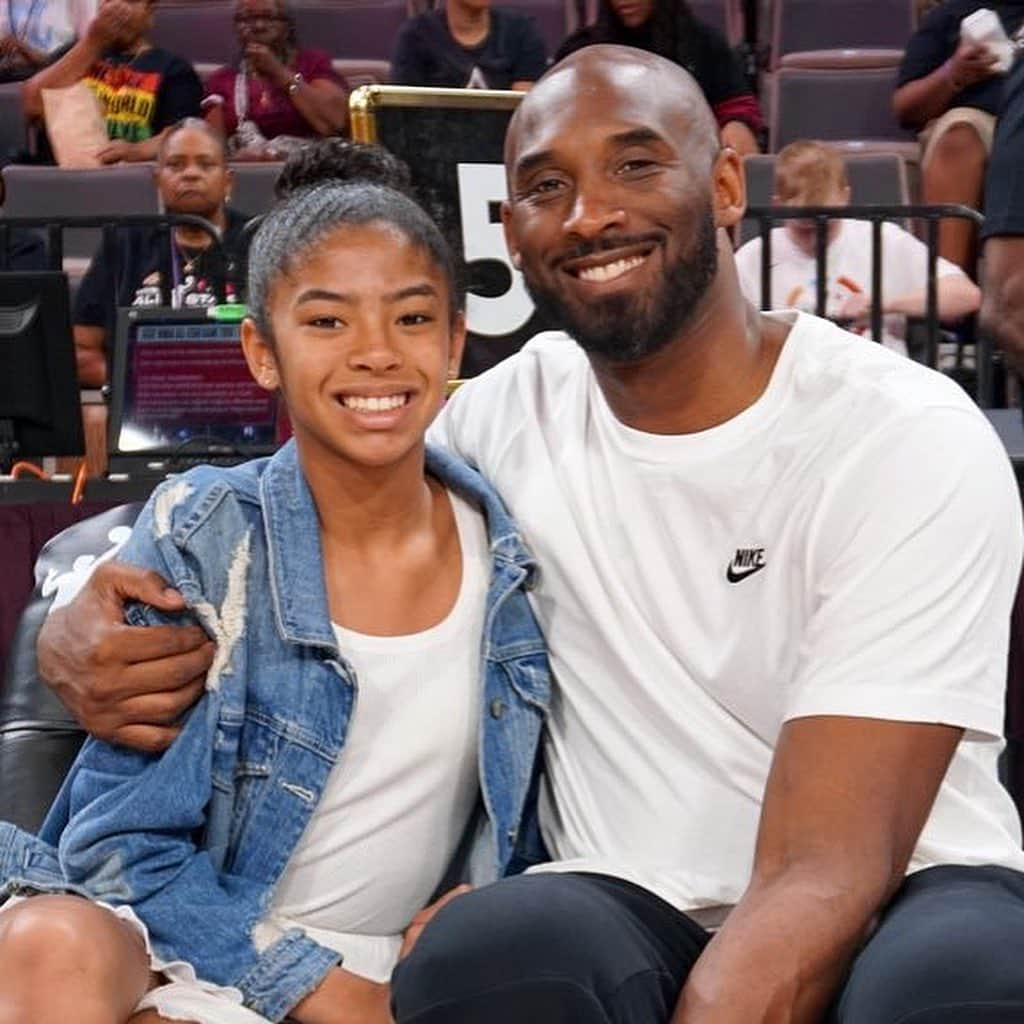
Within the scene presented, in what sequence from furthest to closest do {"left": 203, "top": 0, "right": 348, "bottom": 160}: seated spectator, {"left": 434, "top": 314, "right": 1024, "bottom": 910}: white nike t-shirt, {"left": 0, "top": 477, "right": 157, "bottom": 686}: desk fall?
1. {"left": 203, "top": 0, "right": 348, "bottom": 160}: seated spectator
2. {"left": 0, "top": 477, "right": 157, "bottom": 686}: desk
3. {"left": 434, "top": 314, "right": 1024, "bottom": 910}: white nike t-shirt

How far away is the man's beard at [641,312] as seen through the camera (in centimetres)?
239

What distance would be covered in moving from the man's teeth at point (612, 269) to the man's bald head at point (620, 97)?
151 millimetres

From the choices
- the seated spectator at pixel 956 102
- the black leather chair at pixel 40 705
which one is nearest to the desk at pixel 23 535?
the black leather chair at pixel 40 705

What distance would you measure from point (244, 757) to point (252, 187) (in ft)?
15.9

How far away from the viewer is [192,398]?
14.5 feet

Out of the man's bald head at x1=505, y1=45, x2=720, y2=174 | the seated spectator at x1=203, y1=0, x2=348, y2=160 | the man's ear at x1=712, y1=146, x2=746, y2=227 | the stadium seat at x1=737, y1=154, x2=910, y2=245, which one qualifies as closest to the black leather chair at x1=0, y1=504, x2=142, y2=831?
the man's bald head at x1=505, y1=45, x2=720, y2=174

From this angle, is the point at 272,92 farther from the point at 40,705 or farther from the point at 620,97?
the point at 620,97

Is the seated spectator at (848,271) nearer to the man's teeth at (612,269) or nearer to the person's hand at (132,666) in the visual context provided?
the man's teeth at (612,269)

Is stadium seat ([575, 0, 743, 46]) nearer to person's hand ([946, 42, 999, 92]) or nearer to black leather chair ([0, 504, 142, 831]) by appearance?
person's hand ([946, 42, 999, 92])

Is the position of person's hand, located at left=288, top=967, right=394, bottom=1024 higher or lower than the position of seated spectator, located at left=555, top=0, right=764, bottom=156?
lower

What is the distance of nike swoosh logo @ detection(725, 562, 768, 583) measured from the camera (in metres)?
2.32

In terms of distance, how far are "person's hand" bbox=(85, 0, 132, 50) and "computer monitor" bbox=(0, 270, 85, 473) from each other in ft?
12.3

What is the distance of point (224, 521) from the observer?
242 cm

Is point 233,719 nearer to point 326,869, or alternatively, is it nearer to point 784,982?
point 326,869
